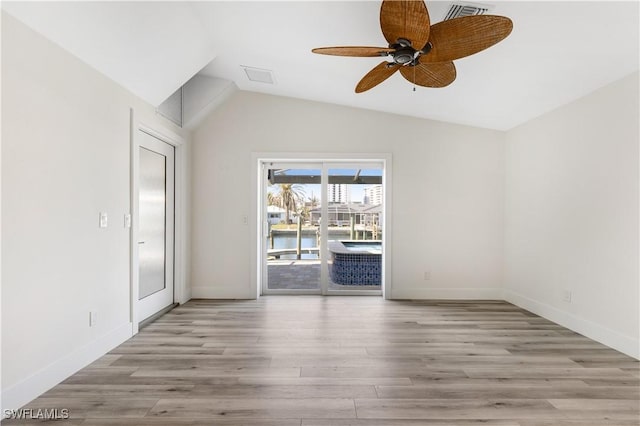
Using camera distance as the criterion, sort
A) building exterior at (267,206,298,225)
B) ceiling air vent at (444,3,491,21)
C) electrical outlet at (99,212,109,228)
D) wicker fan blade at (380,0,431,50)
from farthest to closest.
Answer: building exterior at (267,206,298,225), electrical outlet at (99,212,109,228), ceiling air vent at (444,3,491,21), wicker fan blade at (380,0,431,50)

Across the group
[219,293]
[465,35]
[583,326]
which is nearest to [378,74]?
[465,35]

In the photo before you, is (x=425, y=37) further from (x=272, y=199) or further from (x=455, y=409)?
(x=272, y=199)

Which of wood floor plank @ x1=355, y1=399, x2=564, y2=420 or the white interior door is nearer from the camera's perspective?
wood floor plank @ x1=355, y1=399, x2=564, y2=420

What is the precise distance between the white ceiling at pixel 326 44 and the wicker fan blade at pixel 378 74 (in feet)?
1.88

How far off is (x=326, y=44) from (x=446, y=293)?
3.66 m

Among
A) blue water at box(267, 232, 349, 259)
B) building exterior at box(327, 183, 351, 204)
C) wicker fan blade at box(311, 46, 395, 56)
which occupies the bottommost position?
blue water at box(267, 232, 349, 259)

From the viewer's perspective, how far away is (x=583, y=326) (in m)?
3.33

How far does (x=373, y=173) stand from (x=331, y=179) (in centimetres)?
66

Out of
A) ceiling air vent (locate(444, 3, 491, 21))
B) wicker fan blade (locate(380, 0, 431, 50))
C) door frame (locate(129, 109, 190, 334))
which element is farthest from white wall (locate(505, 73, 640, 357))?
door frame (locate(129, 109, 190, 334))

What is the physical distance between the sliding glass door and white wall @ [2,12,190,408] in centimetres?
227

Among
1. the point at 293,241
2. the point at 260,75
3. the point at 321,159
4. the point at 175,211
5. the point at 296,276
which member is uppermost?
the point at 260,75

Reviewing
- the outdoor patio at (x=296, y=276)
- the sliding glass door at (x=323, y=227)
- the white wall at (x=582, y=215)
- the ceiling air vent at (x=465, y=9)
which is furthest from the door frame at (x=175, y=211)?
the white wall at (x=582, y=215)

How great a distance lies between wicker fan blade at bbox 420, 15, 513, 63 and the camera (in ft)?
5.45

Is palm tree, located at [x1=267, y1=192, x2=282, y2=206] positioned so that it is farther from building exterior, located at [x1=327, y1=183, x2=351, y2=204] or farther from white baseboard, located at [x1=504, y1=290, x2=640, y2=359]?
white baseboard, located at [x1=504, y1=290, x2=640, y2=359]
